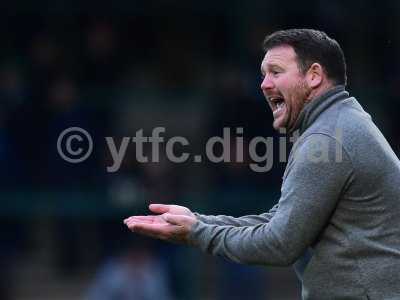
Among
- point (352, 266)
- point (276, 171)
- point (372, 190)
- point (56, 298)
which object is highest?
point (372, 190)

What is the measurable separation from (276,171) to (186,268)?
1339 mm

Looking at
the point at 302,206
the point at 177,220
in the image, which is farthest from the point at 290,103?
the point at 177,220

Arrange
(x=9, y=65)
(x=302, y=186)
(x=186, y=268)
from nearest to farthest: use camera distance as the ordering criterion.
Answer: (x=302, y=186) < (x=186, y=268) < (x=9, y=65)

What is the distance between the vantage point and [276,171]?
1184 cm

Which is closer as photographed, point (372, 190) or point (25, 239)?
point (372, 190)

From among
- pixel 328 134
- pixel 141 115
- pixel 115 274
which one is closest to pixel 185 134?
pixel 141 115

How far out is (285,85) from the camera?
484 centimetres

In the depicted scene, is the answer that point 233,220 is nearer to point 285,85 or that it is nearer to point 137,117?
point 285,85

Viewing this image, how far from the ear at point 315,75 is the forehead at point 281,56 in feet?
0.26

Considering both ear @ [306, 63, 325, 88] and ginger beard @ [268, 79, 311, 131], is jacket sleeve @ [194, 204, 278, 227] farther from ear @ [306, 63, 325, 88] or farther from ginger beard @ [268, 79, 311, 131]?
ear @ [306, 63, 325, 88]

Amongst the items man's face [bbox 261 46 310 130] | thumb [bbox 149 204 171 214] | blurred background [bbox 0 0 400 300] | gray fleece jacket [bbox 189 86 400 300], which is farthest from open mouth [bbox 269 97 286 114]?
blurred background [bbox 0 0 400 300]

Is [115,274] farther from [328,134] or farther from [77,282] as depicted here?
[328,134]

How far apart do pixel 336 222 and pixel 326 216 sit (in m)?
0.08

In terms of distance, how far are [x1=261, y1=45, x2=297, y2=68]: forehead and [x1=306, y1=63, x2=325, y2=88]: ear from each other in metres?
0.08
